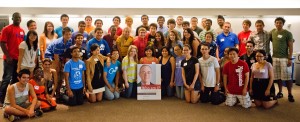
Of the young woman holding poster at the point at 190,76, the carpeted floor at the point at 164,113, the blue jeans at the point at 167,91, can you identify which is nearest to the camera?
the carpeted floor at the point at 164,113

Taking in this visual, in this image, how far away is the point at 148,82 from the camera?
5219 mm

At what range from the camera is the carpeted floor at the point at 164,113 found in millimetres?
3920

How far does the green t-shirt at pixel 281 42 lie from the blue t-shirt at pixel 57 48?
12.8 feet

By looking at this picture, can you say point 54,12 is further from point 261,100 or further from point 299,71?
point 299,71

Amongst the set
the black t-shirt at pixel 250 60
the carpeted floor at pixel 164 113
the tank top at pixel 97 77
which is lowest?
the carpeted floor at pixel 164 113

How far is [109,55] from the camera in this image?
5.28m

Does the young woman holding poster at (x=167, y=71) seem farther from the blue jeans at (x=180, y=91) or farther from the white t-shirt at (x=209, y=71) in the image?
the white t-shirt at (x=209, y=71)

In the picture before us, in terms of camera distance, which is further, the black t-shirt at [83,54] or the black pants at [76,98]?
the black t-shirt at [83,54]

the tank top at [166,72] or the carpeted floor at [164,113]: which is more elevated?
the tank top at [166,72]

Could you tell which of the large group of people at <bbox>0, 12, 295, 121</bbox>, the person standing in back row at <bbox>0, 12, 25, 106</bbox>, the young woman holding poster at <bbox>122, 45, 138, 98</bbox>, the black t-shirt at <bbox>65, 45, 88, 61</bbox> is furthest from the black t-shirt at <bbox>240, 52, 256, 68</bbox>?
the person standing in back row at <bbox>0, 12, 25, 106</bbox>

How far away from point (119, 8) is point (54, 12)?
165 cm

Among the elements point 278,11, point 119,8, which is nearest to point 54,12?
point 119,8

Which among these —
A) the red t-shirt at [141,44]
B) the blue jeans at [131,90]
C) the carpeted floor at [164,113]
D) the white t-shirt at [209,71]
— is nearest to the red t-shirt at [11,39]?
the carpeted floor at [164,113]

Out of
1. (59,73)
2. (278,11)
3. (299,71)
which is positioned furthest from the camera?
(278,11)
